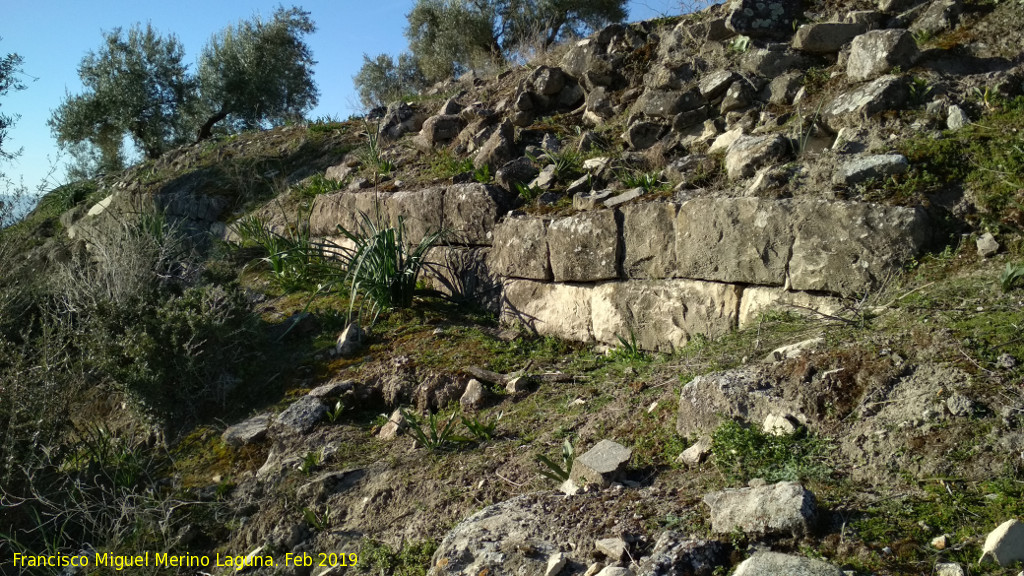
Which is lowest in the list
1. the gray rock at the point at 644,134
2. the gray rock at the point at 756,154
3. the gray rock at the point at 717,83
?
the gray rock at the point at 756,154

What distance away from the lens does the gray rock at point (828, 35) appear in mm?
5941

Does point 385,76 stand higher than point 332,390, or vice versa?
point 385,76

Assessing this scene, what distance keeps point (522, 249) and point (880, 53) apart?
288cm

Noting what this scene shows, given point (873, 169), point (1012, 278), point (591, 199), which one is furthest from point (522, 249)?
point (1012, 278)

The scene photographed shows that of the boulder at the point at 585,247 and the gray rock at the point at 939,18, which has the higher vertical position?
the gray rock at the point at 939,18

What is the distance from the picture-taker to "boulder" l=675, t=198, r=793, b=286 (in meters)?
4.49

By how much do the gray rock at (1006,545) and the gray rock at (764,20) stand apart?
5039mm

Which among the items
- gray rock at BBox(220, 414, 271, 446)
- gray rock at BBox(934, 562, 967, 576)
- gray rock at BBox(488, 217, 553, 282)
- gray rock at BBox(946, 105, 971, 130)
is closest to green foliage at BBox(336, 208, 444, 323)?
gray rock at BBox(488, 217, 553, 282)

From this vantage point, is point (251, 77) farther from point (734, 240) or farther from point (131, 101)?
point (734, 240)

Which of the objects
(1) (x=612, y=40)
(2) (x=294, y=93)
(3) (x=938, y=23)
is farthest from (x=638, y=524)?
(2) (x=294, y=93)

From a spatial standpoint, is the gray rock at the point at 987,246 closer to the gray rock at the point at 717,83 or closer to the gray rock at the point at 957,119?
the gray rock at the point at 957,119

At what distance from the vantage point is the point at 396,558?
11.0 feet

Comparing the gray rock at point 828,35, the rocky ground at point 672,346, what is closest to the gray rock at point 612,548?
the rocky ground at point 672,346

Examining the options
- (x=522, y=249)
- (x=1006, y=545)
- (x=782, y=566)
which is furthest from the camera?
(x=522, y=249)
